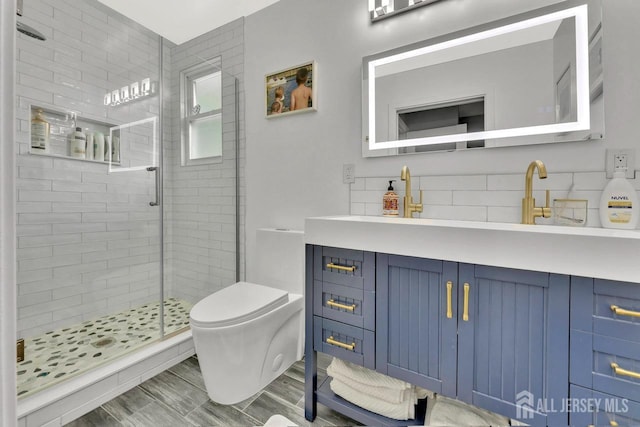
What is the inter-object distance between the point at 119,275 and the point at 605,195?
291 cm

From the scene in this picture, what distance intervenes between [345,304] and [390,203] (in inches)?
23.7

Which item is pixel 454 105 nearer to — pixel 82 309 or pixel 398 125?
pixel 398 125

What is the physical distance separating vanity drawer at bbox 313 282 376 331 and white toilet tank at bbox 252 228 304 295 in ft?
1.46

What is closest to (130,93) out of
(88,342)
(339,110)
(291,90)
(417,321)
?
(291,90)

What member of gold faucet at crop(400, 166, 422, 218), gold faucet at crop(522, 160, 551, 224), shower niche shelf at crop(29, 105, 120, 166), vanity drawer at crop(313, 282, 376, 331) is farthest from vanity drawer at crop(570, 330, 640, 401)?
shower niche shelf at crop(29, 105, 120, 166)

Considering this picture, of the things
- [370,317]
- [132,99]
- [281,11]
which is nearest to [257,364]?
[370,317]

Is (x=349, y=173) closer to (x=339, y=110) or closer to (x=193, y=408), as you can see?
(x=339, y=110)

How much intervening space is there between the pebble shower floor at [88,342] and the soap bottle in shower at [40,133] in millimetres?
1173

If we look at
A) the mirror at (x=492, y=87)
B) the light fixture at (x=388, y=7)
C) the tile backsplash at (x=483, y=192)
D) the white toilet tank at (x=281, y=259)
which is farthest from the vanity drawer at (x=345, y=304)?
the light fixture at (x=388, y=7)

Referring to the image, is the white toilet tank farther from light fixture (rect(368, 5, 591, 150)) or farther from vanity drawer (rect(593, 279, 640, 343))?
vanity drawer (rect(593, 279, 640, 343))

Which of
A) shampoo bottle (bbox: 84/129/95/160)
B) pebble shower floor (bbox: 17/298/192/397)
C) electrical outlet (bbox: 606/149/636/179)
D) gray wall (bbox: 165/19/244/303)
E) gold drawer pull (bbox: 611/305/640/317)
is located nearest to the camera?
gold drawer pull (bbox: 611/305/640/317)

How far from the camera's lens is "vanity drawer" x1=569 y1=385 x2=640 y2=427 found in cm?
77

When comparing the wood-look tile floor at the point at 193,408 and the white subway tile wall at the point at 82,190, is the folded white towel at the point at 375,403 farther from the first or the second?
the white subway tile wall at the point at 82,190

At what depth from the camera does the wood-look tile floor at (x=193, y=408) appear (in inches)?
51.3
